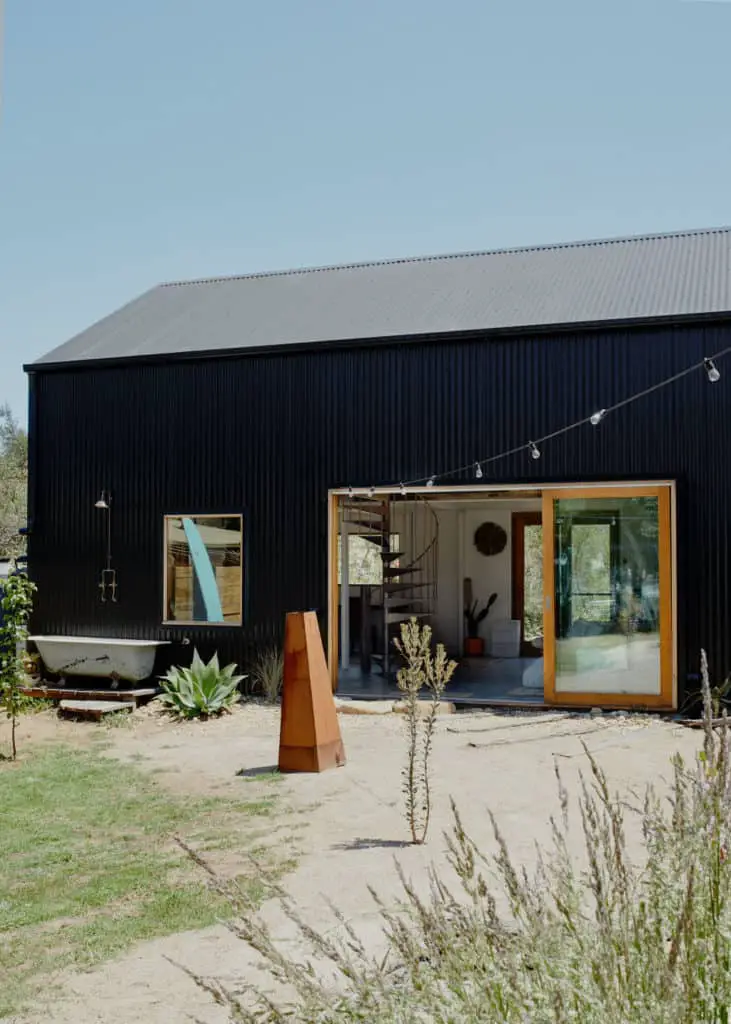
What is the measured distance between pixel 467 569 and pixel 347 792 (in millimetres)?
9191

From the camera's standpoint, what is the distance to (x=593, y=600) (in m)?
9.29

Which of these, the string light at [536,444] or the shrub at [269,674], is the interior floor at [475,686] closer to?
the shrub at [269,674]

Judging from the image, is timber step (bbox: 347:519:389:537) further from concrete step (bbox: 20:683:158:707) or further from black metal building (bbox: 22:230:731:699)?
concrete step (bbox: 20:683:158:707)

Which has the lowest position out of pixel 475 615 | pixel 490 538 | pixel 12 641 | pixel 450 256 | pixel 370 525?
pixel 475 615

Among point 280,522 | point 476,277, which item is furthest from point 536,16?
point 476,277

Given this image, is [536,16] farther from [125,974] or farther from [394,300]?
[394,300]

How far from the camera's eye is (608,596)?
30.3 feet

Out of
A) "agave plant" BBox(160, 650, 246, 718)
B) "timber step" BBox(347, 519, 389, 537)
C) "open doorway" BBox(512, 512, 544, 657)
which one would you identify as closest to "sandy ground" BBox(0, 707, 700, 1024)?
"agave plant" BBox(160, 650, 246, 718)

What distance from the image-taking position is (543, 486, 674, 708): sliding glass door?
905 cm

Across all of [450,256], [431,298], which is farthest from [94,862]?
[450,256]

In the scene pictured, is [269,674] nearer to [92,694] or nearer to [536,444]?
[92,694]

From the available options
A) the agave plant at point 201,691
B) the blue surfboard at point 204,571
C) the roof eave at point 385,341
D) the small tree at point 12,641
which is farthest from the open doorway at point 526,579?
the small tree at point 12,641

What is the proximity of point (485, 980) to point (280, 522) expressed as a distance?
8.54 meters

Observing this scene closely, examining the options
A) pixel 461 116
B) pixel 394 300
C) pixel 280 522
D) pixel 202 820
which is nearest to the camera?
pixel 202 820
